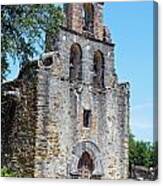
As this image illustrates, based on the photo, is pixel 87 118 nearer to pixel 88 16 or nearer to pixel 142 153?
pixel 142 153

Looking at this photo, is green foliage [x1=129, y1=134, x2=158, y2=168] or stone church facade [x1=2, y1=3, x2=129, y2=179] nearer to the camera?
green foliage [x1=129, y1=134, x2=158, y2=168]

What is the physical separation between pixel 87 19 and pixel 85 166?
0.79 meters

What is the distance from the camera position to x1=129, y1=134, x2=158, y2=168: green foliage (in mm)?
3789

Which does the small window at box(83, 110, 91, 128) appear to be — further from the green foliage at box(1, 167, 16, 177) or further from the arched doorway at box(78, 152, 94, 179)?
the green foliage at box(1, 167, 16, 177)

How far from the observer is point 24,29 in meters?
4.08

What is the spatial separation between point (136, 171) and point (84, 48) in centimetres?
71

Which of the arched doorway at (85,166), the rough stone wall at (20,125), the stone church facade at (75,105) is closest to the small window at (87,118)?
the stone church facade at (75,105)

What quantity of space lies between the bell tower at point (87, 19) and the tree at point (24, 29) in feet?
0.24

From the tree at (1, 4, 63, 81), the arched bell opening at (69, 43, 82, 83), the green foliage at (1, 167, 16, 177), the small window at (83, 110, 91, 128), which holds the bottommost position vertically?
the green foliage at (1, 167, 16, 177)

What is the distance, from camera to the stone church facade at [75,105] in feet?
12.9

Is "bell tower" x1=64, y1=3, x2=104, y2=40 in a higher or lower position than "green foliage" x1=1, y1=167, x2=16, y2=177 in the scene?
Answer: higher

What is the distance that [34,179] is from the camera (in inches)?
155

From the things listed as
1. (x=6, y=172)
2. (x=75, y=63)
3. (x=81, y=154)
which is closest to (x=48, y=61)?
(x=75, y=63)

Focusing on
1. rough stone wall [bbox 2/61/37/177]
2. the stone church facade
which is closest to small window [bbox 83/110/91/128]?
the stone church facade
